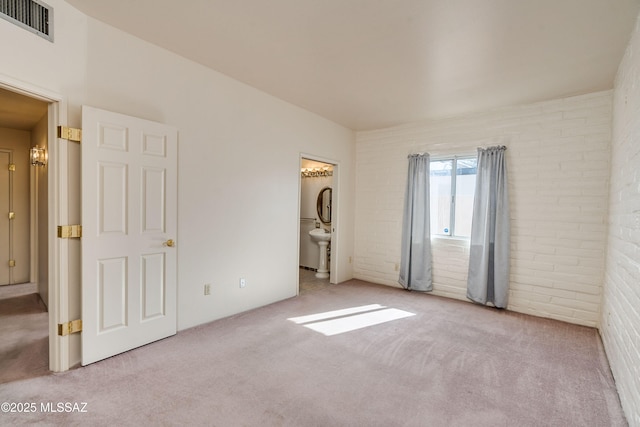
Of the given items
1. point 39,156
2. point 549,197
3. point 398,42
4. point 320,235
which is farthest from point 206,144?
point 549,197

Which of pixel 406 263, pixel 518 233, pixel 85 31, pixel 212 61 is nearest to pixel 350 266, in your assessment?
pixel 406 263

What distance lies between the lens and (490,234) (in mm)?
3893

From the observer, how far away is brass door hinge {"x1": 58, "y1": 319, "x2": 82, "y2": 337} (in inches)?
86.2

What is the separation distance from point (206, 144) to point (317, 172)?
3093 millimetres

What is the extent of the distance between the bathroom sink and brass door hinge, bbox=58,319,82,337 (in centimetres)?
364

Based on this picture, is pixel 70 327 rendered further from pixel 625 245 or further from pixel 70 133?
pixel 625 245

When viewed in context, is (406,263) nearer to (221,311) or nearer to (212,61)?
(221,311)

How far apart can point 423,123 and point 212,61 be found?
10.4 feet

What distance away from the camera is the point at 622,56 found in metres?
2.55

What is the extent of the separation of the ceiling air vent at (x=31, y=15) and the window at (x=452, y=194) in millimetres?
4494

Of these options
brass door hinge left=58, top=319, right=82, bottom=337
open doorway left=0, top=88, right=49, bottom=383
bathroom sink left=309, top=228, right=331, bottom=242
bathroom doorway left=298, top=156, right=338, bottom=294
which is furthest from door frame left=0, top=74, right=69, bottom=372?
bathroom sink left=309, top=228, right=331, bottom=242

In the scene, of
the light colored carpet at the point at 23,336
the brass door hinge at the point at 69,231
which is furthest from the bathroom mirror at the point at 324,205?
the light colored carpet at the point at 23,336

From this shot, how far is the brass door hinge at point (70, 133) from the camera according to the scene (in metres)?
2.14

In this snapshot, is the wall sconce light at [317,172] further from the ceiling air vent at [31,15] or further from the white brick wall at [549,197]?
the ceiling air vent at [31,15]
